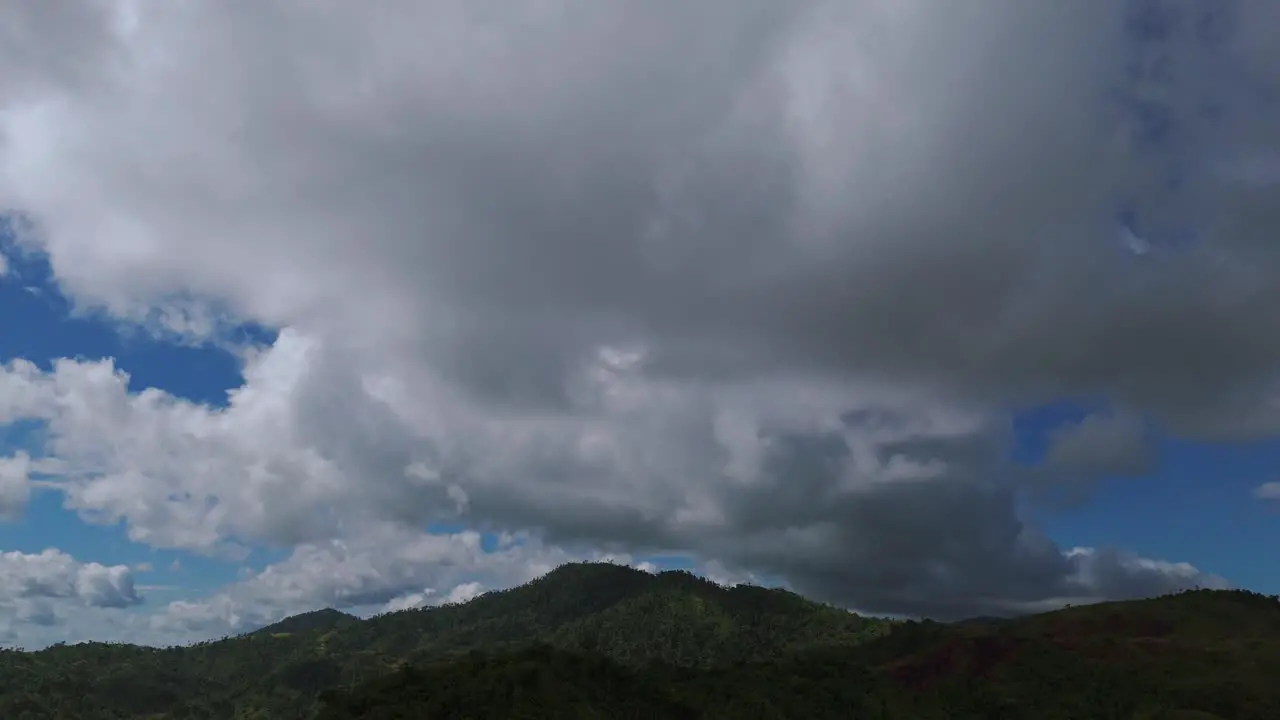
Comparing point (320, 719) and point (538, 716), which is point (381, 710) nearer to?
point (320, 719)

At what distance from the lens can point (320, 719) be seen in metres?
200

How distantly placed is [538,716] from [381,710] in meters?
36.4

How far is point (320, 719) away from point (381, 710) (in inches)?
716

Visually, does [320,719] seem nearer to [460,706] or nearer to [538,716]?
[460,706]

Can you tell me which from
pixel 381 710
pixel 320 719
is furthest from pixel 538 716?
pixel 320 719

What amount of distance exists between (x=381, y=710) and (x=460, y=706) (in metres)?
17.9

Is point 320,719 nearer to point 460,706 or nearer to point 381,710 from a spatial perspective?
point 381,710

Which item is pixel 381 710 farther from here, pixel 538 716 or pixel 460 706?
pixel 538 716

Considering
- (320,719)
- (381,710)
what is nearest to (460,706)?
(381,710)

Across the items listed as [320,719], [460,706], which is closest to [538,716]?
[460,706]

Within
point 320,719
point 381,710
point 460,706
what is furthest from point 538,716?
point 320,719

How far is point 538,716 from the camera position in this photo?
194m

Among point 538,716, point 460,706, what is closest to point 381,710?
point 460,706

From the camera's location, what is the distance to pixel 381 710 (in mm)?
193750
